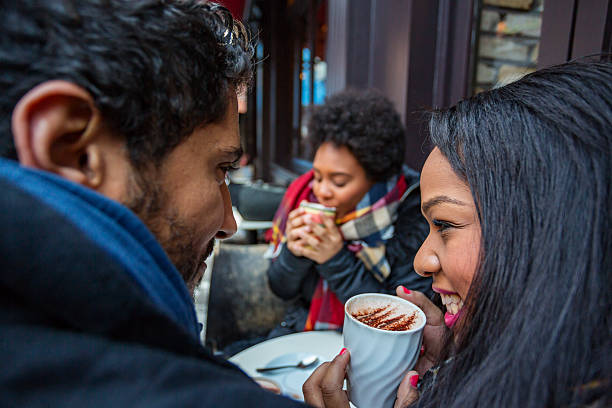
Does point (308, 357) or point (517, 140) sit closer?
point (517, 140)

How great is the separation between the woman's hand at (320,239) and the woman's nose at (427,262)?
0.93 metres

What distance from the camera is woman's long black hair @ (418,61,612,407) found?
714 mm

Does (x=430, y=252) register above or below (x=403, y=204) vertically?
above

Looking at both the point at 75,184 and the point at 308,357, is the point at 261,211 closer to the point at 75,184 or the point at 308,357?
the point at 308,357

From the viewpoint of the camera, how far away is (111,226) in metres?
0.61

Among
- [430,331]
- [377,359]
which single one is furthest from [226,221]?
[430,331]

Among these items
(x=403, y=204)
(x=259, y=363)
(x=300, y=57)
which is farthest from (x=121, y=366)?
(x=300, y=57)

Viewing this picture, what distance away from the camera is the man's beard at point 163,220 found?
0.71m

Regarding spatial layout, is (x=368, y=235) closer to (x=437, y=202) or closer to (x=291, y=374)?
(x=291, y=374)

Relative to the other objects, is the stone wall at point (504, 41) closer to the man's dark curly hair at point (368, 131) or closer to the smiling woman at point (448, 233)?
the man's dark curly hair at point (368, 131)

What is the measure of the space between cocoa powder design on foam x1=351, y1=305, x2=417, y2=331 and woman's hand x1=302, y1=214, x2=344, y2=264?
0.87 meters

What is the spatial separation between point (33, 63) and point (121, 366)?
49 centimetres

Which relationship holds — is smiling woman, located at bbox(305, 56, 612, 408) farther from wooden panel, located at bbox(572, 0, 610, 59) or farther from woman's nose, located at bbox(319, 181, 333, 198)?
woman's nose, located at bbox(319, 181, 333, 198)

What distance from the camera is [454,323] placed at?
1.03m
